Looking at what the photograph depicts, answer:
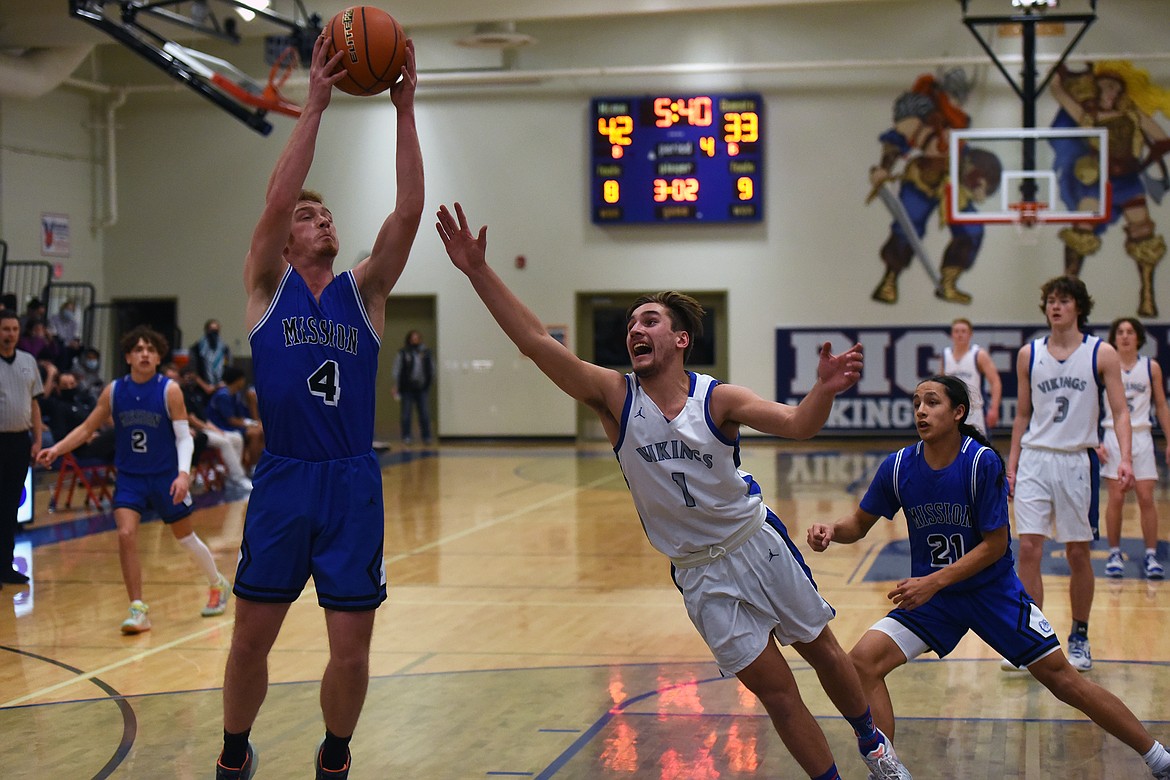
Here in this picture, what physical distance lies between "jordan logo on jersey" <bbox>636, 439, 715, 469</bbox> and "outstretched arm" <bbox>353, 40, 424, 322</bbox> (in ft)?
3.12

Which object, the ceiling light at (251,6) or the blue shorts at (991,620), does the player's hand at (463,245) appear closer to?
the blue shorts at (991,620)

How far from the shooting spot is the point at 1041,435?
607 centimetres

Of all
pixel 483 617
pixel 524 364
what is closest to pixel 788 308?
pixel 524 364

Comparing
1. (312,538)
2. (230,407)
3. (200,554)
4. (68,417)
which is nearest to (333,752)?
(312,538)

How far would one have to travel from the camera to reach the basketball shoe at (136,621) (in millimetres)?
7023

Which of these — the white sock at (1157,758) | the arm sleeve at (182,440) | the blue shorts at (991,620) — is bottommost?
the white sock at (1157,758)

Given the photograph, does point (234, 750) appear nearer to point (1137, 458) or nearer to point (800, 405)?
point (800, 405)

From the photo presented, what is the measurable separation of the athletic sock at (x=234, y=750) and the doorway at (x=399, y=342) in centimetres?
1596

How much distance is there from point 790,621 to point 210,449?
10.9 metres

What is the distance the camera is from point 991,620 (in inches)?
165

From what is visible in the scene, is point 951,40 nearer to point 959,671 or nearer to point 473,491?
point 473,491

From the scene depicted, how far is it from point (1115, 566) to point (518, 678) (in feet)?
14.4

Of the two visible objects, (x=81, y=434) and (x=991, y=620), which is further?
(x=81, y=434)

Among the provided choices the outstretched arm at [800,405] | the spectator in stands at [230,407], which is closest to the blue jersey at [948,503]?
the outstretched arm at [800,405]
